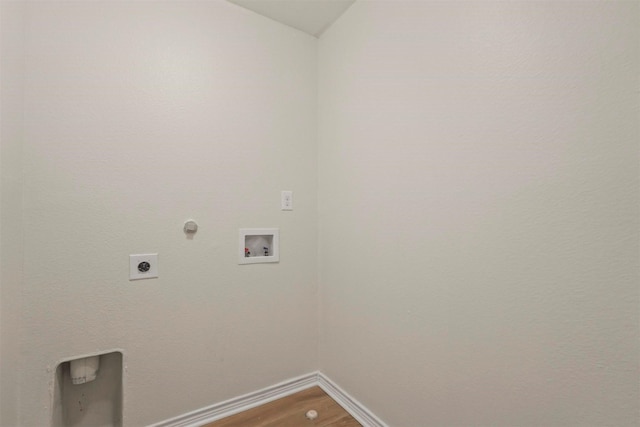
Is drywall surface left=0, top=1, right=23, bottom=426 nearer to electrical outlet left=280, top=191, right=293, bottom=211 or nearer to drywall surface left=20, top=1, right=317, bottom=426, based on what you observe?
drywall surface left=20, top=1, right=317, bottom=426

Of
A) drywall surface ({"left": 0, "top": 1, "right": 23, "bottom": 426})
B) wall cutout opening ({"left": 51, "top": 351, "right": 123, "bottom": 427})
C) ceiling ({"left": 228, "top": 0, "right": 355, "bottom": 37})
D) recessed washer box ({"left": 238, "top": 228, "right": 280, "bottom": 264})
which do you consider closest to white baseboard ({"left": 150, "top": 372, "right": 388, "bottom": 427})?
wall cutout opening ({"left": 51, "top": 351, "right": 123, "bottom": 427})

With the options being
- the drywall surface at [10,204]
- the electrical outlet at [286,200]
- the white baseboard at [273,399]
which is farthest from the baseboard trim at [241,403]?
the electrical outlet at [286,200]

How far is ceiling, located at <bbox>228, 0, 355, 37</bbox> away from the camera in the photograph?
62.9 inches

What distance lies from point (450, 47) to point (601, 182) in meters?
0.72

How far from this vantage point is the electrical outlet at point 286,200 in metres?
1.75

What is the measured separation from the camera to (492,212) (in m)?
0.99

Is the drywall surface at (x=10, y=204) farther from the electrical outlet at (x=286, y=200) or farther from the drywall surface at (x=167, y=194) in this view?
the electrical outlet at (x=286, y=200)

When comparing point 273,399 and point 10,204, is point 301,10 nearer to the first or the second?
point 10,204

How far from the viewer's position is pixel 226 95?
159 cm

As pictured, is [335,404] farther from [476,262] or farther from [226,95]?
[226,95]

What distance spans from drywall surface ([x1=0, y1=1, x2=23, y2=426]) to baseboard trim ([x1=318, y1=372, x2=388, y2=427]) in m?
1.42

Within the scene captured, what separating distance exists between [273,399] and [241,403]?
0.19 m

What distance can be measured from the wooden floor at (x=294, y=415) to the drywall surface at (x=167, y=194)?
0.13 meters

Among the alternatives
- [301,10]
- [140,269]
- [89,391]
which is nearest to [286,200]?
[140,269]
